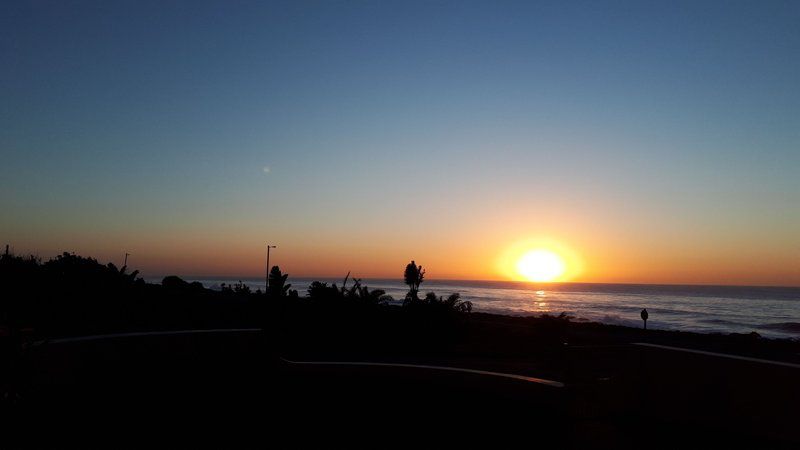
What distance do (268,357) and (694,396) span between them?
6177 millimetres

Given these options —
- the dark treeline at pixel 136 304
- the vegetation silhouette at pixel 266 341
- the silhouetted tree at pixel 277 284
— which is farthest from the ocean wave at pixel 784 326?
the silhouetted tree at pixel 277 284

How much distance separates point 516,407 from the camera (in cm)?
733

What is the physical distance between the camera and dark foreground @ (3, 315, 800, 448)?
6047 mm

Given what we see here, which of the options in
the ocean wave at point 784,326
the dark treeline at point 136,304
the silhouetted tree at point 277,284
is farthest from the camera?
the ocean wave at point 784,326

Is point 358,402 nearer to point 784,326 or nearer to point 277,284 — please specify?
point 277,284

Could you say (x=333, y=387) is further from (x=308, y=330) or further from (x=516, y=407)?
(x=308, y=330)

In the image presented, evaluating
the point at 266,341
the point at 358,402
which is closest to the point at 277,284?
the point at 266,341

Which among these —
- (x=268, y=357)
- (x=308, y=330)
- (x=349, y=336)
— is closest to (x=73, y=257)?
(x=308, y=330)

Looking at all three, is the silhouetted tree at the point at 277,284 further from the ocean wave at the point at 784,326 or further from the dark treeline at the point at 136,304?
the ocean wave at the point at 784,326

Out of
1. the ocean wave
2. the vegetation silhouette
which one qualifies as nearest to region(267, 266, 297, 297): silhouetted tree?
the vegetation silhouette

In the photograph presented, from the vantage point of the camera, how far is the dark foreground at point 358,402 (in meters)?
6.05

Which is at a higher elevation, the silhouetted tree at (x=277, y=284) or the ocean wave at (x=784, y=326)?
the silhouetted tree at (x=277, y=284)

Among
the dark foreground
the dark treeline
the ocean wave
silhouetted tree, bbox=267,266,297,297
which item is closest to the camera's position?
the dark foreground

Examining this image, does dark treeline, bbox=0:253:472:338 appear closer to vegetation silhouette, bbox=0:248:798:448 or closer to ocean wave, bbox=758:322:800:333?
vegetation silhouette, bbox=0:248:798:448
